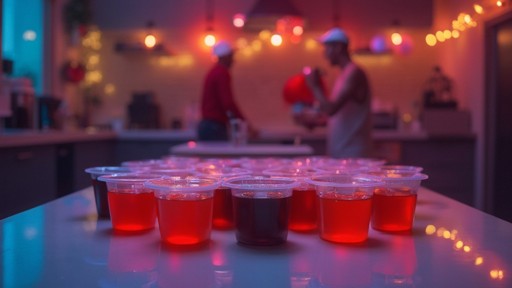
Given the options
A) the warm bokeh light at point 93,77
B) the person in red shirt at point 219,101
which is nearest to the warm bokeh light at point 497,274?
the person in red shirt at point 219,101

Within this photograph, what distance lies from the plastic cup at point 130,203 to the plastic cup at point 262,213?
0.66ft

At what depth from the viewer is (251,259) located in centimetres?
80

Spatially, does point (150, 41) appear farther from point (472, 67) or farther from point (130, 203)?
point (130, 203)

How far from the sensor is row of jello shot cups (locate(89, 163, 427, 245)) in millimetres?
877

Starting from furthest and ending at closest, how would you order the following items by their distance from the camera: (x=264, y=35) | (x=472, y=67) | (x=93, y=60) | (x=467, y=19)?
(x=93, y=60) < (x=264, y=35) < (x=472, y=67) < (x=467, y=19)

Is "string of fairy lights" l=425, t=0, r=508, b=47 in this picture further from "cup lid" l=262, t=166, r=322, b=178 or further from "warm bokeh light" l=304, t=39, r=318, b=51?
"cup lid" l=262, t=166, r=322, b=178

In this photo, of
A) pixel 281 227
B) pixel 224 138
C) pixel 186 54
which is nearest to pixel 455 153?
pixel 224 138

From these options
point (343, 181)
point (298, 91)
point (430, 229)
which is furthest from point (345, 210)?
point (298, 91)

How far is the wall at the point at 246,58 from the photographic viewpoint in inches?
222

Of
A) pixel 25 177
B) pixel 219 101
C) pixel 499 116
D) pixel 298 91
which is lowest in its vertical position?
pixel 25 177

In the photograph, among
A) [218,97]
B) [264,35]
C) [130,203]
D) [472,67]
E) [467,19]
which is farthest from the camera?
[264,35]

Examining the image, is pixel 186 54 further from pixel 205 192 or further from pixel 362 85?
pixel 205 192

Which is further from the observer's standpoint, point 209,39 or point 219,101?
point 209,39

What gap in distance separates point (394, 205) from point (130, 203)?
1.77 feet
